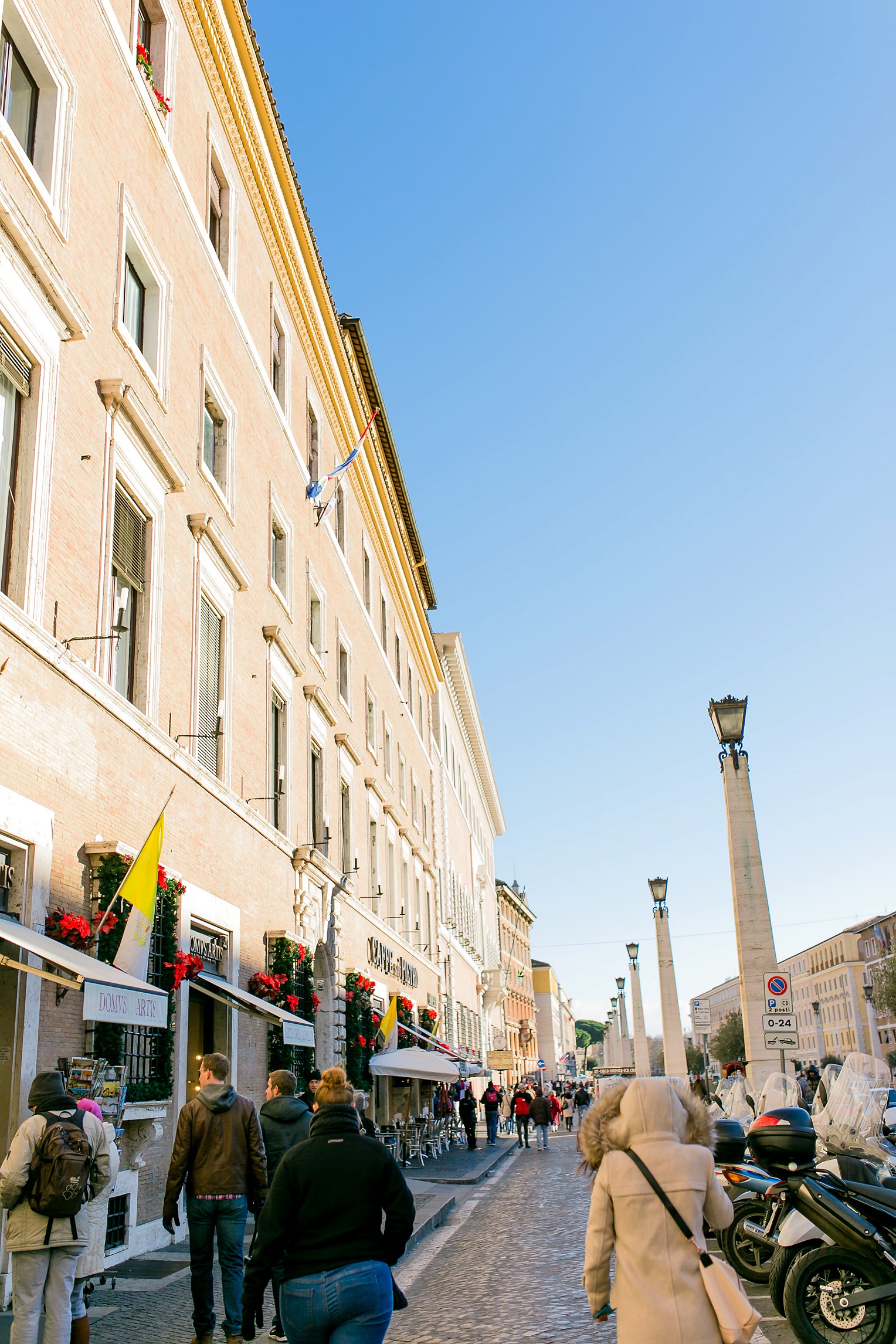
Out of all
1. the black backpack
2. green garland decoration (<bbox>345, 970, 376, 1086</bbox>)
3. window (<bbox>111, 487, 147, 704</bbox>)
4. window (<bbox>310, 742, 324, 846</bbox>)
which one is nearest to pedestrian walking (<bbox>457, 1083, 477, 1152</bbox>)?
green garland decoration (<bbox>345, 970, 376, 1086</bbox>)

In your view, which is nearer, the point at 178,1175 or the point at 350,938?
the point at 178,1175

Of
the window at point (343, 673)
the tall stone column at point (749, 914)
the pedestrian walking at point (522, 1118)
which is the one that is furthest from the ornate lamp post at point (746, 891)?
the pedestrian walking at point (522, 1118)

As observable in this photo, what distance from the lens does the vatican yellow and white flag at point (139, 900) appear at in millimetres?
10828

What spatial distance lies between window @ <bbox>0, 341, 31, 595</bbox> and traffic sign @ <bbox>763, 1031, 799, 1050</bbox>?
37.1 ft

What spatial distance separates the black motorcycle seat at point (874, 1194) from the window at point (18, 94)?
10565 mm

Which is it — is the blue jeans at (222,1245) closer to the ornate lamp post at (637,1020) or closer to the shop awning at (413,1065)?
the shop awning at (413,1065)

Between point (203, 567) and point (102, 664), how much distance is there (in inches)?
158

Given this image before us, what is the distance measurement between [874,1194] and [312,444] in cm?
1998

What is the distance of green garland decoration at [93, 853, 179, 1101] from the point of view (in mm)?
11180

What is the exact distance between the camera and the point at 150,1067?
41.6 ft

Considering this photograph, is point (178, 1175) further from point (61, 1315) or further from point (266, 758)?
point (266, 758)

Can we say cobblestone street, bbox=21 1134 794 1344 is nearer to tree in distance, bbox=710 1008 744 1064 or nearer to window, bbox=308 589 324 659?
window, bbox=308 589 324 659

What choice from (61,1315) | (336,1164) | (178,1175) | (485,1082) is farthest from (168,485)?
(485,1082)

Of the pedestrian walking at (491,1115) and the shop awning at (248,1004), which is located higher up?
the shop awning at (248,1004)
